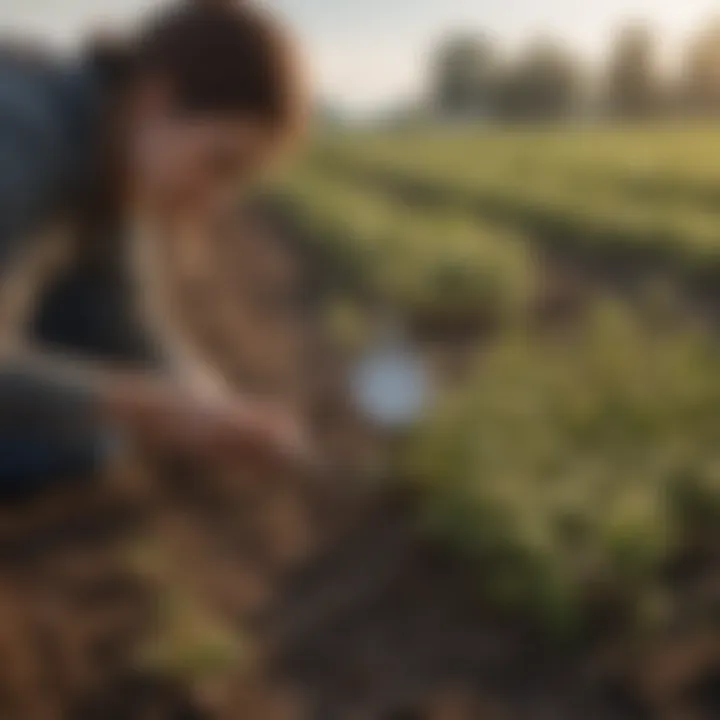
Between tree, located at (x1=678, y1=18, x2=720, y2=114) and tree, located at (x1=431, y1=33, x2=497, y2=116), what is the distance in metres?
0.14

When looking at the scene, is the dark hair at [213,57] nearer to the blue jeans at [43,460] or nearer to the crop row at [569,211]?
the crop row at [569,211]

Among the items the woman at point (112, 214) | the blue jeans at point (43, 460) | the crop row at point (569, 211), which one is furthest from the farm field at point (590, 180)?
the blue jeans at point (43, 460)

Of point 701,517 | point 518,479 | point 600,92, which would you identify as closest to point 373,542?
point 518,479

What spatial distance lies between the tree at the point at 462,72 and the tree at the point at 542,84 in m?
0.02

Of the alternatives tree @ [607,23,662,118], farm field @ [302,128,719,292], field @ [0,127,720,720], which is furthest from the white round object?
tree @ [607,23,662,118]

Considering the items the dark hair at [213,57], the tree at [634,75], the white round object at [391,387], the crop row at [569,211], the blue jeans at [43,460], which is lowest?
the blue jeans at [43,460]

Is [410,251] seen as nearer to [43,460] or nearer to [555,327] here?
[555,327]

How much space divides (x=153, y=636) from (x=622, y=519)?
12.3 inches

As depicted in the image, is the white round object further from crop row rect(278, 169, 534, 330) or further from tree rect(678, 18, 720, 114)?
tree rect(678, 18, 720, 114)

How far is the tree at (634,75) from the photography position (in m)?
0.82

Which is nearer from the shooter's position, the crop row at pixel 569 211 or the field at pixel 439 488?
the field at pixel 439 488

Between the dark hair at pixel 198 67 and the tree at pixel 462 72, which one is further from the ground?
the tree at pixel 462 72

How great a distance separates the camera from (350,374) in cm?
80

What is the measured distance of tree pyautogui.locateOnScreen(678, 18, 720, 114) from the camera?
2.70 ft
